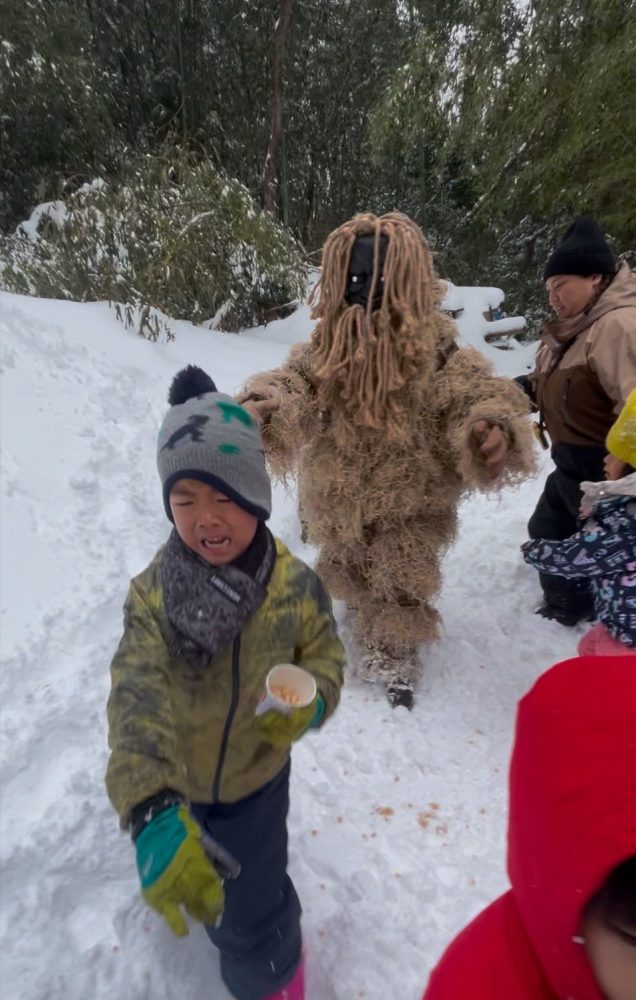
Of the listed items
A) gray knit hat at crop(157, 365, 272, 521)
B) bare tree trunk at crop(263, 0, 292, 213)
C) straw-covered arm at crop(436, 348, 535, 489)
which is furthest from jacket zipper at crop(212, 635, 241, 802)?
bare tree trunk at crop(263, 0, 292, 213)

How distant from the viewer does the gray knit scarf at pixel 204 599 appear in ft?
3.35

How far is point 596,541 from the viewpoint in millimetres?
1616

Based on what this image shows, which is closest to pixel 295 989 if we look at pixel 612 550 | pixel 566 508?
pixel 612 550

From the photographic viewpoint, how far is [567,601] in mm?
2348

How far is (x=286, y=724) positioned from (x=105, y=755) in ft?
2.66

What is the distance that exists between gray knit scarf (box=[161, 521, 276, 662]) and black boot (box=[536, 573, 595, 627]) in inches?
65.7

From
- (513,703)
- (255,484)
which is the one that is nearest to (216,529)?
(255,484)

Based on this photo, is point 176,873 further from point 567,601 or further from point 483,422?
point 567,601

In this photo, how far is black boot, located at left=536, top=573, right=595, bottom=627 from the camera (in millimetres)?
2320

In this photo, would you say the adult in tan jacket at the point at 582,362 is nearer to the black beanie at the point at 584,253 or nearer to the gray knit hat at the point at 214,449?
the black beanie at the point at 584,253

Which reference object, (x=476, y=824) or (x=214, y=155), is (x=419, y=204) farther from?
(x=476, y=824)

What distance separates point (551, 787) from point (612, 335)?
176 cm

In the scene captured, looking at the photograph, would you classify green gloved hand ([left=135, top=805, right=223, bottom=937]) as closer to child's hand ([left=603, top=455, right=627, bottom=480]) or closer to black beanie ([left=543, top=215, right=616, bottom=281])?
child's hand ([left=603, top=455, right=627, bottom=480])

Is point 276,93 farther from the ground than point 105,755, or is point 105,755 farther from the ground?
point 276,93
